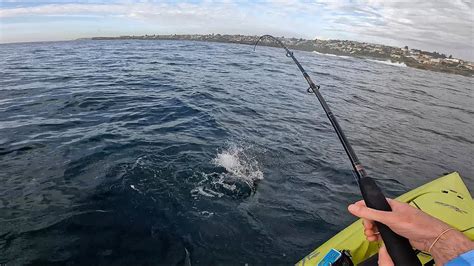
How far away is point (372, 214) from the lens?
79.0 inches

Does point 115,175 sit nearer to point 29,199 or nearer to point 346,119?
point 29,199

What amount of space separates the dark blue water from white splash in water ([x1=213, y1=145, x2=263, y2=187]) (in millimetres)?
50

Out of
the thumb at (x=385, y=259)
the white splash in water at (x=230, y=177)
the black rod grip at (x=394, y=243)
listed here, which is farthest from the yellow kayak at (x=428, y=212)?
the white splash in water at (x=230, y=177)

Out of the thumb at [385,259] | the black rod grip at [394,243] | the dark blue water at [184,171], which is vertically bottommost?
the dark blue water at [184,171]

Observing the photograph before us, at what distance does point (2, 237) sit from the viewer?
16.7ft

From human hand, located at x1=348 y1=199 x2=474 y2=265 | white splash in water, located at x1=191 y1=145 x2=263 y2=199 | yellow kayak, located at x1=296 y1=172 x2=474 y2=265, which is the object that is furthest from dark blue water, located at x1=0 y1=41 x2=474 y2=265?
human hand, located at x1=348 y1=199 x2=474 y2=265

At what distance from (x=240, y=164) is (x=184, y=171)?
4.98ft

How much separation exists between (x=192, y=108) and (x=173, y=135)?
3.67 metres

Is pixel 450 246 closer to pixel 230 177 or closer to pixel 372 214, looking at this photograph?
pixel 372 214

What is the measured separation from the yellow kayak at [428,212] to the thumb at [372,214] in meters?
Answer: 2.23

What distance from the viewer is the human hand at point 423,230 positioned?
5.90 feet

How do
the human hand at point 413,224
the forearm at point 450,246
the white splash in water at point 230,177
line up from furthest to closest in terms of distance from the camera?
the white splash in water at point 230,177, the human hand at point 413,224, the forearm at point 450,246

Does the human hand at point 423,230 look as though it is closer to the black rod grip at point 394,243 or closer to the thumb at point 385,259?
the black rod grip at point 394,243

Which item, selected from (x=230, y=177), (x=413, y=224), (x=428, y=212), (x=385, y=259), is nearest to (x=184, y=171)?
(x=230, y=177)
